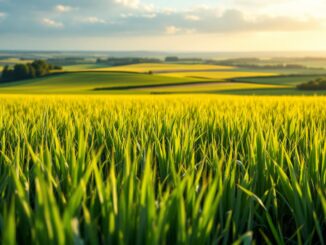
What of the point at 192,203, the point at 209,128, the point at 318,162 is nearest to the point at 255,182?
the point at 318,162

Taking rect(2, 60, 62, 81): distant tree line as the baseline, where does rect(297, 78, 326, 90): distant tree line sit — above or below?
above

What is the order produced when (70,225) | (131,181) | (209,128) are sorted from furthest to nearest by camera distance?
(209,128) < (131,181) < (70,225)

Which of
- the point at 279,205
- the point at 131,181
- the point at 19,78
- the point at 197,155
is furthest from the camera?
the point at 19,78

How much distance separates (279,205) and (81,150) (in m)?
0.89

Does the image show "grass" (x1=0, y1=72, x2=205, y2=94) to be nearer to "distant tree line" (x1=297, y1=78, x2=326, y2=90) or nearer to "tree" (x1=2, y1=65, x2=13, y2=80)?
"tree" (x1=2, y1=65, x2=13, y2=80)

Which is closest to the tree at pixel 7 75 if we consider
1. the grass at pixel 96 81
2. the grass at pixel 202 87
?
the grass at pixel 96 81

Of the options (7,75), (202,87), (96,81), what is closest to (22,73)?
(7,75)

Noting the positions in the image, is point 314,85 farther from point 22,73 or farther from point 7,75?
point 7,75

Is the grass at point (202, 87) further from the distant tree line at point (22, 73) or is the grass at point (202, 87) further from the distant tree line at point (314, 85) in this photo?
the distant tree line at point (22, 73)

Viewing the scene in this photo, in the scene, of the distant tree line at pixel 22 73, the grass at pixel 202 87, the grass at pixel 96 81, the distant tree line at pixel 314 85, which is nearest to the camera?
the distant tree line at pixel 314 85

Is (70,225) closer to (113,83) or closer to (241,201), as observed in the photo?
(241,201)

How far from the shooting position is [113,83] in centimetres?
5338

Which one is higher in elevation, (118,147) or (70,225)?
(70,225)

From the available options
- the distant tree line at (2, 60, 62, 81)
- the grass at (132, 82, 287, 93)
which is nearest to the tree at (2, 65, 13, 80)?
the distant tree line at (2, 60, 62, 81)
